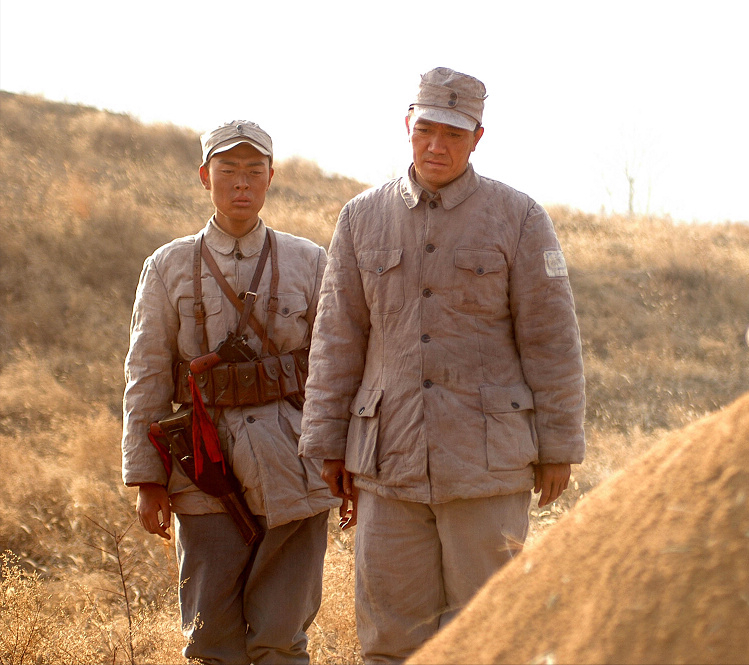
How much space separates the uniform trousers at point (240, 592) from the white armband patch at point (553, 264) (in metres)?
1.40

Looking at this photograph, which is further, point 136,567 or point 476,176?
point 136,567

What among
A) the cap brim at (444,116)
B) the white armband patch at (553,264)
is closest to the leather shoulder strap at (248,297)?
the cap brim at (444,116)

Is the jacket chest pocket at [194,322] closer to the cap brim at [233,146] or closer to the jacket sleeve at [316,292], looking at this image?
the jacket sleeve at [316,292]

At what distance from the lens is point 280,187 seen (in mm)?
19578

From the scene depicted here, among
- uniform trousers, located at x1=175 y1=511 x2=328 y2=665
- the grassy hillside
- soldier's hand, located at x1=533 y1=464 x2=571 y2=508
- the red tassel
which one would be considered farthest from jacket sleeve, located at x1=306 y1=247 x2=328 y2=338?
the grassy hillside

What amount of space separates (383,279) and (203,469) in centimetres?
101

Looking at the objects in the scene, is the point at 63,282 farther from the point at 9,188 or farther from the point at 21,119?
the point at 21,119

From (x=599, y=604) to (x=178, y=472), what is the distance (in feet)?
7.72

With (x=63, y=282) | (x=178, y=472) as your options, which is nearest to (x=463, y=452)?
(x=178, y=472)

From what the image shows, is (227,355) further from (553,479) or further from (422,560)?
(553,479)

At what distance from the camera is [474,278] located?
8.60 ft

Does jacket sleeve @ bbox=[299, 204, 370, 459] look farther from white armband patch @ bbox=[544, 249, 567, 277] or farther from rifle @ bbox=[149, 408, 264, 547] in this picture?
white armband patch @ bbox=[544, 249, 567, 277]

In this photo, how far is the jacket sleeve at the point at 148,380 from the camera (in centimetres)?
308

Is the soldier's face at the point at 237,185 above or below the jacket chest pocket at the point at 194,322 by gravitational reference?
above
